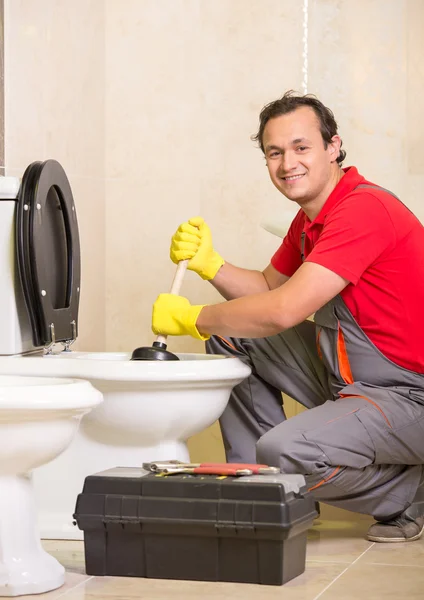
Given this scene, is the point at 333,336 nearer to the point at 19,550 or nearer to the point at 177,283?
the point at 177,283

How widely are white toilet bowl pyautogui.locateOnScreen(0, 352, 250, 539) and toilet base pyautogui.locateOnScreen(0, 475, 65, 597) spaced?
308 millimetres

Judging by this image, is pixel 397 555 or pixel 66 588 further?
pixel 397 555

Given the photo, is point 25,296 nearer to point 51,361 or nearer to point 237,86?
point 51,361

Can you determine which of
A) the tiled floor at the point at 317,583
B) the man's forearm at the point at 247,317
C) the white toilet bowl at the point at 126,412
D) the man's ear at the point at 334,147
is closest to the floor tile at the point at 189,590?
the tiled floor at the point at 317,583

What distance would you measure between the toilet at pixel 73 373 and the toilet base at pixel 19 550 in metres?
0.31

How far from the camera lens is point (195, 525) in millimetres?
1635

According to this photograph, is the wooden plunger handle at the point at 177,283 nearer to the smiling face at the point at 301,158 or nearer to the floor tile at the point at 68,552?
the smiling face at the point at 301,158

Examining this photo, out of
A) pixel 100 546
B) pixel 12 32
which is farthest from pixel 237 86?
pixel 100 546

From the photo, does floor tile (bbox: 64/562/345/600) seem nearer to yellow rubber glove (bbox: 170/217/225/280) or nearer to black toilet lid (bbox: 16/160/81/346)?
black toilet lid (bbox: 16/160/81/346)

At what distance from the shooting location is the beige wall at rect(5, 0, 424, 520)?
112 inches

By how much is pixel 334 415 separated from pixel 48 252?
28.6 inches

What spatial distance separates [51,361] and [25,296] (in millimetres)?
159

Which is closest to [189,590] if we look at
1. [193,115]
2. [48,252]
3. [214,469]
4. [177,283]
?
[214,469]

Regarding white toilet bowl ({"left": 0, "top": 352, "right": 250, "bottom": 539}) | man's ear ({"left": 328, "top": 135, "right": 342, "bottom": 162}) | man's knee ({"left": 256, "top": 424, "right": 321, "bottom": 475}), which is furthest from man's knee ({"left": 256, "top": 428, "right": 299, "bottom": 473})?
man's ear ({"left": 328, "top": 135, "right": 342, "bottom": 162})
